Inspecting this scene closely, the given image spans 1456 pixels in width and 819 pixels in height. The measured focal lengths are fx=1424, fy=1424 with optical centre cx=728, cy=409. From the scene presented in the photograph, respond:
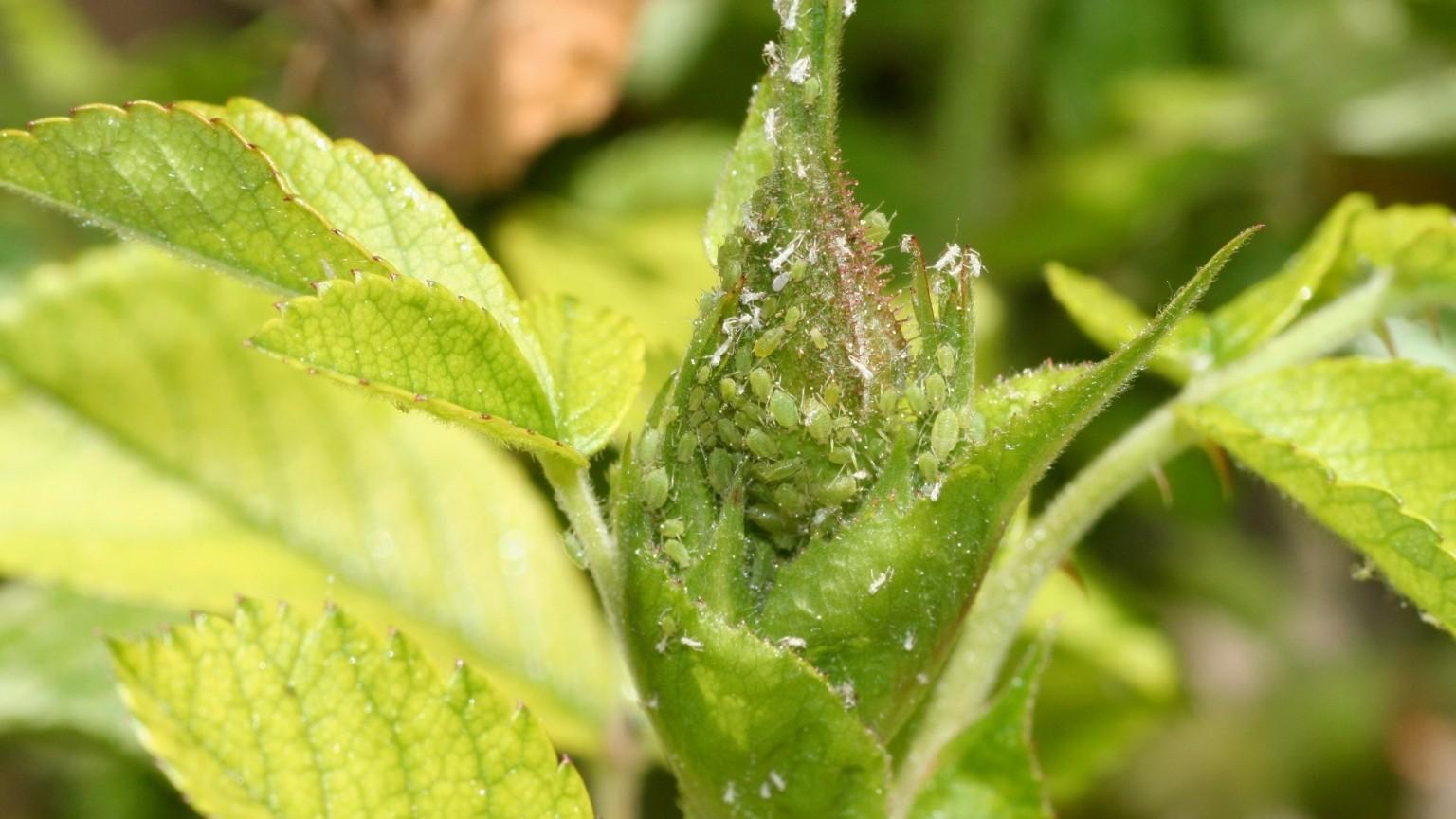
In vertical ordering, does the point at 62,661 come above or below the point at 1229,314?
below

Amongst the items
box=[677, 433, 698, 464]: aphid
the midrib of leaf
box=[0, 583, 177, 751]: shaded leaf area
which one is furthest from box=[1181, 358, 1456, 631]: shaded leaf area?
box=[0, 583, 177, 751]: shaded leaf area

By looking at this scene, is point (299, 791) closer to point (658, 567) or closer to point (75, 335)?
point (658, 567)

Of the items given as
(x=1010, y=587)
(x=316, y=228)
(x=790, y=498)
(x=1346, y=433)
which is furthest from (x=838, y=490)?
(x=1346, y=433)

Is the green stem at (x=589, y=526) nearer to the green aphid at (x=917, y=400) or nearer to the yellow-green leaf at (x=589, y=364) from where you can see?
the yellow-green leaf at (x=589, y=364)

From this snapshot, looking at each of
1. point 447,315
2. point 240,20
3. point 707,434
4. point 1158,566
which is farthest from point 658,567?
point 240,20

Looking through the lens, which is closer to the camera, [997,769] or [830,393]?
[830,393]

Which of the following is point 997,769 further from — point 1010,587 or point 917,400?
point 917,400
